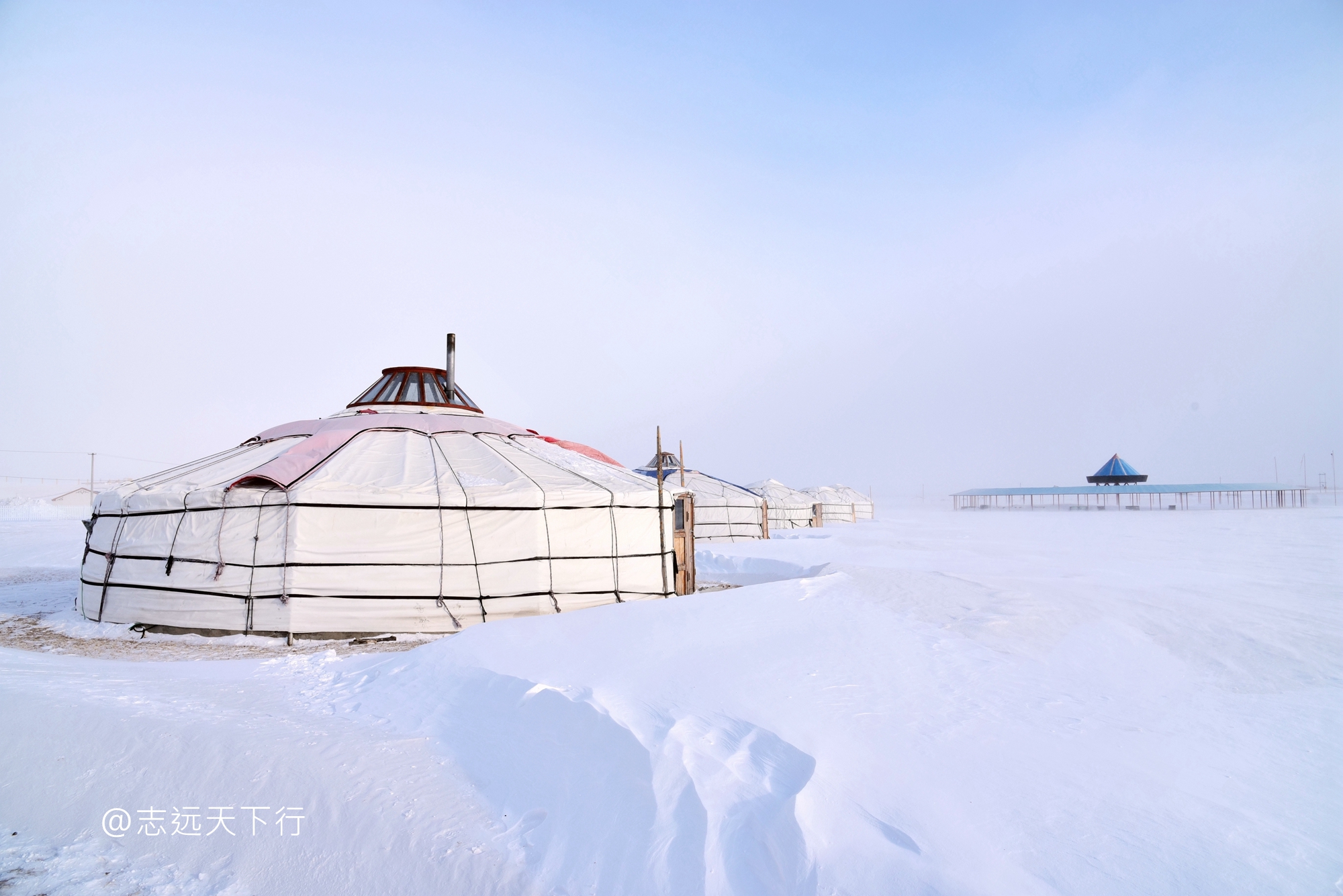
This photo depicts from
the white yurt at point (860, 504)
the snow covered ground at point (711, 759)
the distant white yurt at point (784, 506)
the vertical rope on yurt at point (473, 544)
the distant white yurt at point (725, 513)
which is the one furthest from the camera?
the white yurt at point (860, 504)

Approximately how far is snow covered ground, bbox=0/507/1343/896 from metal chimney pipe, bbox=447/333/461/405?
5.85 m

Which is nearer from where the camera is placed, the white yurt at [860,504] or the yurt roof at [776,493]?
the yurt roof at [776,493]

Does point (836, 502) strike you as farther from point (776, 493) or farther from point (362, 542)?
point (362, 542)

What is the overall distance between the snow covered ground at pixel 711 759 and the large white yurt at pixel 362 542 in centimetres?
114

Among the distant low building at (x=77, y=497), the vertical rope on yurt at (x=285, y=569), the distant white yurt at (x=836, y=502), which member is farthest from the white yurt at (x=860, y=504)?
the distant low building at (x=77, y=497)

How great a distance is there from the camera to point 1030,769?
9.76 ft

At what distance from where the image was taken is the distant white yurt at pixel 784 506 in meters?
23.9

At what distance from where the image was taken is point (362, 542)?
7266mm

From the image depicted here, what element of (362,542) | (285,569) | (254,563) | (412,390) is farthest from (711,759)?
(412,390)

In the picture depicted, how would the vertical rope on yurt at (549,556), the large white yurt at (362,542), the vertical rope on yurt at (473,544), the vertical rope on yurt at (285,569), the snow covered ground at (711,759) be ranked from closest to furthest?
the snow covered ground at (711,759) → the vertical rope on yurt at (285,569) → the large white yurt at (362,542) → the vertical rope on yurt at (473,544) → the vertical rope on yurt at (549,556)

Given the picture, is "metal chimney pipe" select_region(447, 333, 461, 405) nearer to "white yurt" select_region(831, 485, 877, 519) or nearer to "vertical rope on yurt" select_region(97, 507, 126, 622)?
"vertical rope on yurt" select_region(97, 507, 126, 622)

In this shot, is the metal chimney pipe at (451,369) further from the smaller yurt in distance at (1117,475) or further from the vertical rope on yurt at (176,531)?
the smaller yurt in distance at (1117,475)

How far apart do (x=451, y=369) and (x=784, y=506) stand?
48.8 feet

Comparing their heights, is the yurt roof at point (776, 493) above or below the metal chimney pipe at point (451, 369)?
below
